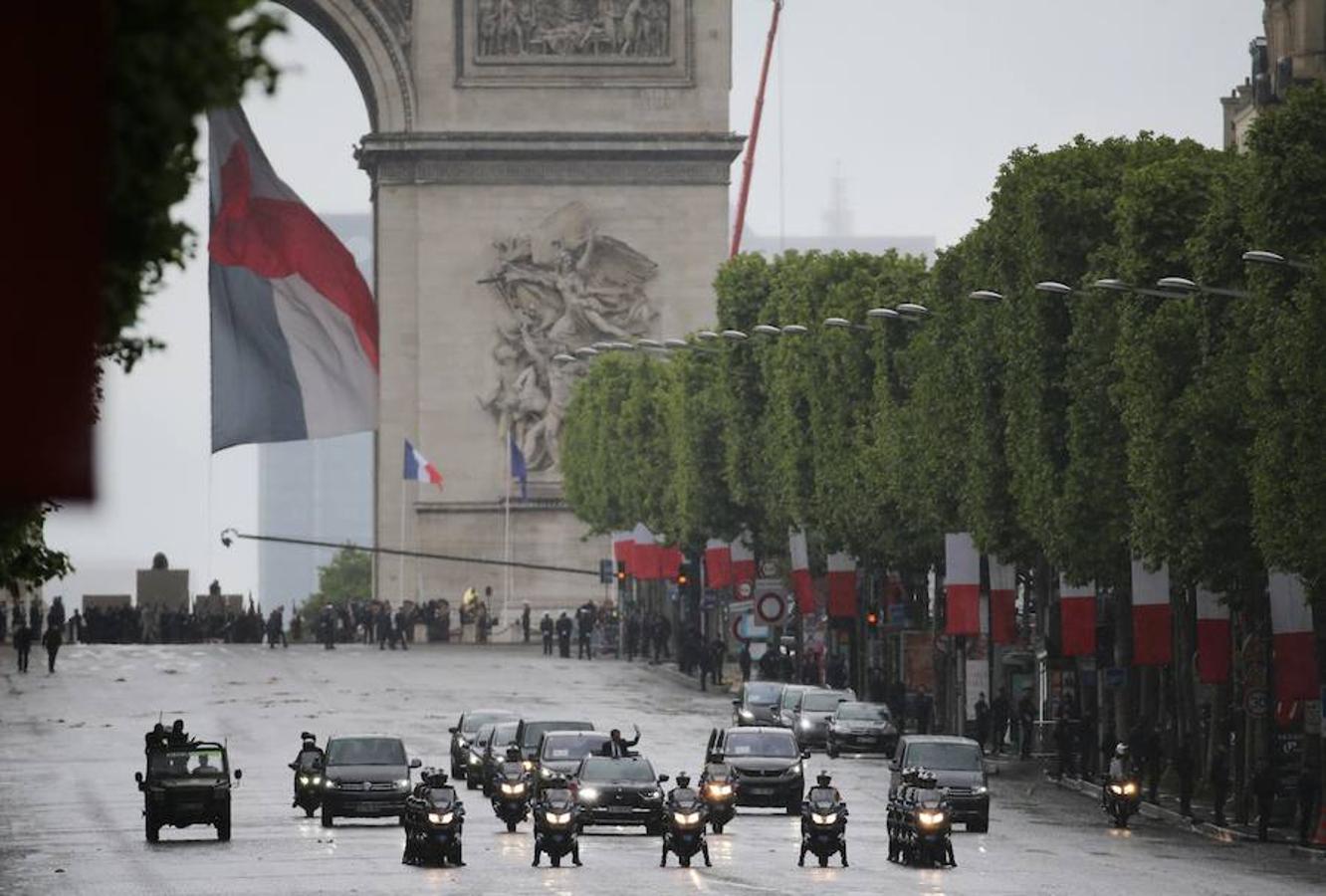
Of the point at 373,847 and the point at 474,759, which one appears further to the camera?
the point at 474,759

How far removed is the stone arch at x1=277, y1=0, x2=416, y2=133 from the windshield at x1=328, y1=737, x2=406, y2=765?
66693mm

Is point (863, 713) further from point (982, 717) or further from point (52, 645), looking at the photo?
point (52, 645)

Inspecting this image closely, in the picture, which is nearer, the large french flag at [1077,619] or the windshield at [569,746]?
the windshield at [569,746]

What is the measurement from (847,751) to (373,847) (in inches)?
954

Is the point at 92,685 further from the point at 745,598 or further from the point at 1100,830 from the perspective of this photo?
the point at 1100,830

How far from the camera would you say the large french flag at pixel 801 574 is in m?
84.2

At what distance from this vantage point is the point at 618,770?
159 ft

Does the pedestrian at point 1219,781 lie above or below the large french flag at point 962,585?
below

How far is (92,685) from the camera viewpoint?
84250 millimetres

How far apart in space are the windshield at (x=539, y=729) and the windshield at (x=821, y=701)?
14893 mm

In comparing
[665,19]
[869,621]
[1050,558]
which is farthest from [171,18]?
[665,19]

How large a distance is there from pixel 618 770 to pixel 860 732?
20.5 meters

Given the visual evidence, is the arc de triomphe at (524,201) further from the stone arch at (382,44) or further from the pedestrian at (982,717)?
the pedestrian at (982,717)

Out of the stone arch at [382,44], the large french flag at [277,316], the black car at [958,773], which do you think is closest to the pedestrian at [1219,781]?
the black car at [958,773]
